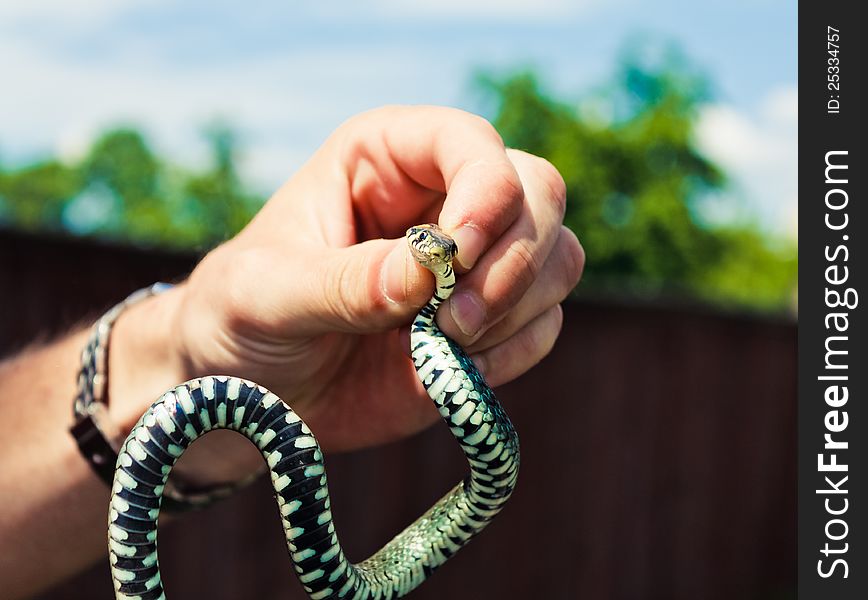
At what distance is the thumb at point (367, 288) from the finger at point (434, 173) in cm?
11

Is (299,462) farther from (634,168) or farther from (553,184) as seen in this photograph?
(634,168)

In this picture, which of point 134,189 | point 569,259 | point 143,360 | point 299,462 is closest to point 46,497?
point 143,360

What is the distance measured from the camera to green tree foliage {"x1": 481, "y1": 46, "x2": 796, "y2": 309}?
120 ft

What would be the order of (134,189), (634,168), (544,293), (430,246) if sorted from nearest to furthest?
(430,246), (544,293), (634,168), (134,189)

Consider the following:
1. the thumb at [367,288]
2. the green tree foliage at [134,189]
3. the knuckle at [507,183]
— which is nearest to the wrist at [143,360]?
the thumb at [367,288]

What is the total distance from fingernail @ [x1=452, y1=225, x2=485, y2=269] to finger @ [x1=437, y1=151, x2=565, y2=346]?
0.23ft

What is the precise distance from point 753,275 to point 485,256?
5256cm

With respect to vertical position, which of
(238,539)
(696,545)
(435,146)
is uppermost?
(435,146)

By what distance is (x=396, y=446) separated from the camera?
24.0ft

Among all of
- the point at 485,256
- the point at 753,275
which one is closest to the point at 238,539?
the point at 485,256

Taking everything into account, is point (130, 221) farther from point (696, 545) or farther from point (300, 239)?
point (300, 239)

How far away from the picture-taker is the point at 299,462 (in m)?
1.47

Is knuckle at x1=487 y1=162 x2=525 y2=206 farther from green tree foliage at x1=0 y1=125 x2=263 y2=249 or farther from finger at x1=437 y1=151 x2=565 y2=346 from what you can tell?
green tree foliage at x1=0 y1=125 x2=263 y2=249

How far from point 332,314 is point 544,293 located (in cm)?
52
